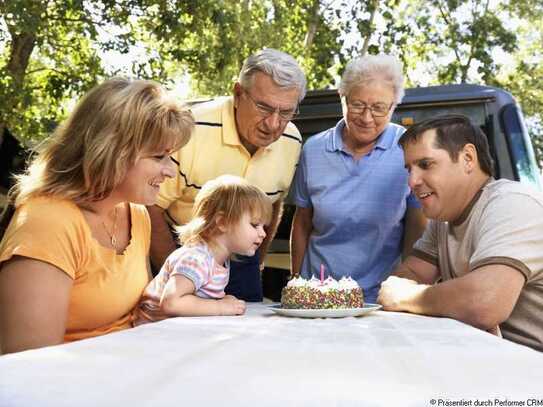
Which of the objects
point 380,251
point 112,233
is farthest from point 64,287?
point 380,251

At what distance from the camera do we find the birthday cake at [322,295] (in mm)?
2740

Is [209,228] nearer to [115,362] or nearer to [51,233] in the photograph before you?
[51,233]

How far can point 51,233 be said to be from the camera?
228cm

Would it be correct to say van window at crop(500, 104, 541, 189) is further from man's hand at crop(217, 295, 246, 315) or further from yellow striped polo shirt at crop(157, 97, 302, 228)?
man's hand at crop(217, 295, 246, 315)

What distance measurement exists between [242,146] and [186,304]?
1.29 meters

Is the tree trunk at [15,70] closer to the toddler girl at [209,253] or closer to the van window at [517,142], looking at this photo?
the van window at [517,142]

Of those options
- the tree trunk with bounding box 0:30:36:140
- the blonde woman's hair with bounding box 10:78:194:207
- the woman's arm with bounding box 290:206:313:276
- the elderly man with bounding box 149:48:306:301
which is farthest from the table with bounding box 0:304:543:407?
the tree trunk with bounding box 0:30:36:140

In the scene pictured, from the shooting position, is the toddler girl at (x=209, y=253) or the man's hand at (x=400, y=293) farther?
the man's hand at (x=400, y=293)

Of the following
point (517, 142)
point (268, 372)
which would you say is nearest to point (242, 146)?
point (268, 372)

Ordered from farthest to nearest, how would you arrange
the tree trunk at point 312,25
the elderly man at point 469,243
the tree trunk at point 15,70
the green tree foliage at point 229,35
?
the tree trunk at point 312,25, the green tree foliage at point 229,35, the tree trunk at point 15,70, the elderly man at point 469,243

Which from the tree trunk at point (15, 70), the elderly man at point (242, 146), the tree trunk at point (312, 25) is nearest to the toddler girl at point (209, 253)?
the elderly man at point (242, 146)

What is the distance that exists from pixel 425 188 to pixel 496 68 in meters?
16.6

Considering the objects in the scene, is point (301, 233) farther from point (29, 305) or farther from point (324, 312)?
point (29, 305)

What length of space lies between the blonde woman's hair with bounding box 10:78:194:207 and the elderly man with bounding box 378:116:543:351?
3.43ft
